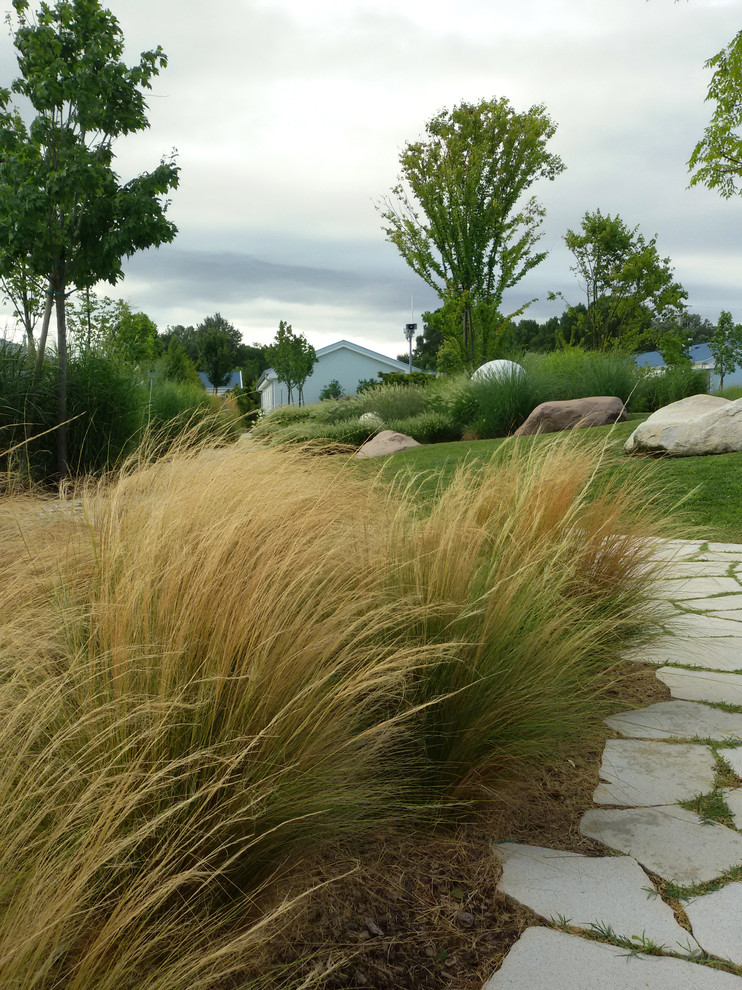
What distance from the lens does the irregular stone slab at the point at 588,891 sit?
5.34 feet

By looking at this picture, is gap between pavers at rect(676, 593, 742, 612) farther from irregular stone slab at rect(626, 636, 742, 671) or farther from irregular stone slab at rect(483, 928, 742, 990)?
irregular stone slab at rect(483, 928, 742, 990)

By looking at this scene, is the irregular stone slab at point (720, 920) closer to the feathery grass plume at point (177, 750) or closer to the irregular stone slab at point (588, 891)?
the irregular stone slab at point (588, 891)

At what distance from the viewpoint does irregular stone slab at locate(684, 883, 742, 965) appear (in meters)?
1.54

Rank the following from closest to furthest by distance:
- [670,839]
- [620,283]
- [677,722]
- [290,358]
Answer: [670,839]
[677,722]
[620,283]
[290,358]

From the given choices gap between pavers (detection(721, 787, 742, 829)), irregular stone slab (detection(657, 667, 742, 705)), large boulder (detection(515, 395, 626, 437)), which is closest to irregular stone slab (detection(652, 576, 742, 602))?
irregular stone slab (detection(657, 667, 742, 705))

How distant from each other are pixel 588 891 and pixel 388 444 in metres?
11.1

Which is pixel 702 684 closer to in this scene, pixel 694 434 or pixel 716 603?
pixel 716 603

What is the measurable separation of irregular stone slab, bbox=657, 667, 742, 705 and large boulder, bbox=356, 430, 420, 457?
29.5ft

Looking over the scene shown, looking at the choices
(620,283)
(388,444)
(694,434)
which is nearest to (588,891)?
(694,434)

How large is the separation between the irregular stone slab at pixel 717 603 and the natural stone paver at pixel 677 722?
4.13 ft

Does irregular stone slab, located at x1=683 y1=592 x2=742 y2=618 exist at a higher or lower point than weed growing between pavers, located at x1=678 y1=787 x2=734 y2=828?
higher

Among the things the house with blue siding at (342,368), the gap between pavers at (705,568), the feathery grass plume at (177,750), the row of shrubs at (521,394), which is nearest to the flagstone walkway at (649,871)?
the feathery grass plume at (177,750)

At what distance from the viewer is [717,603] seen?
408 centimetres

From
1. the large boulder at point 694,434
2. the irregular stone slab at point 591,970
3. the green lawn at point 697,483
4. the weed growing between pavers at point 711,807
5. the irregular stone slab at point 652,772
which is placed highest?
Answer: the large boulder at point 694,434
